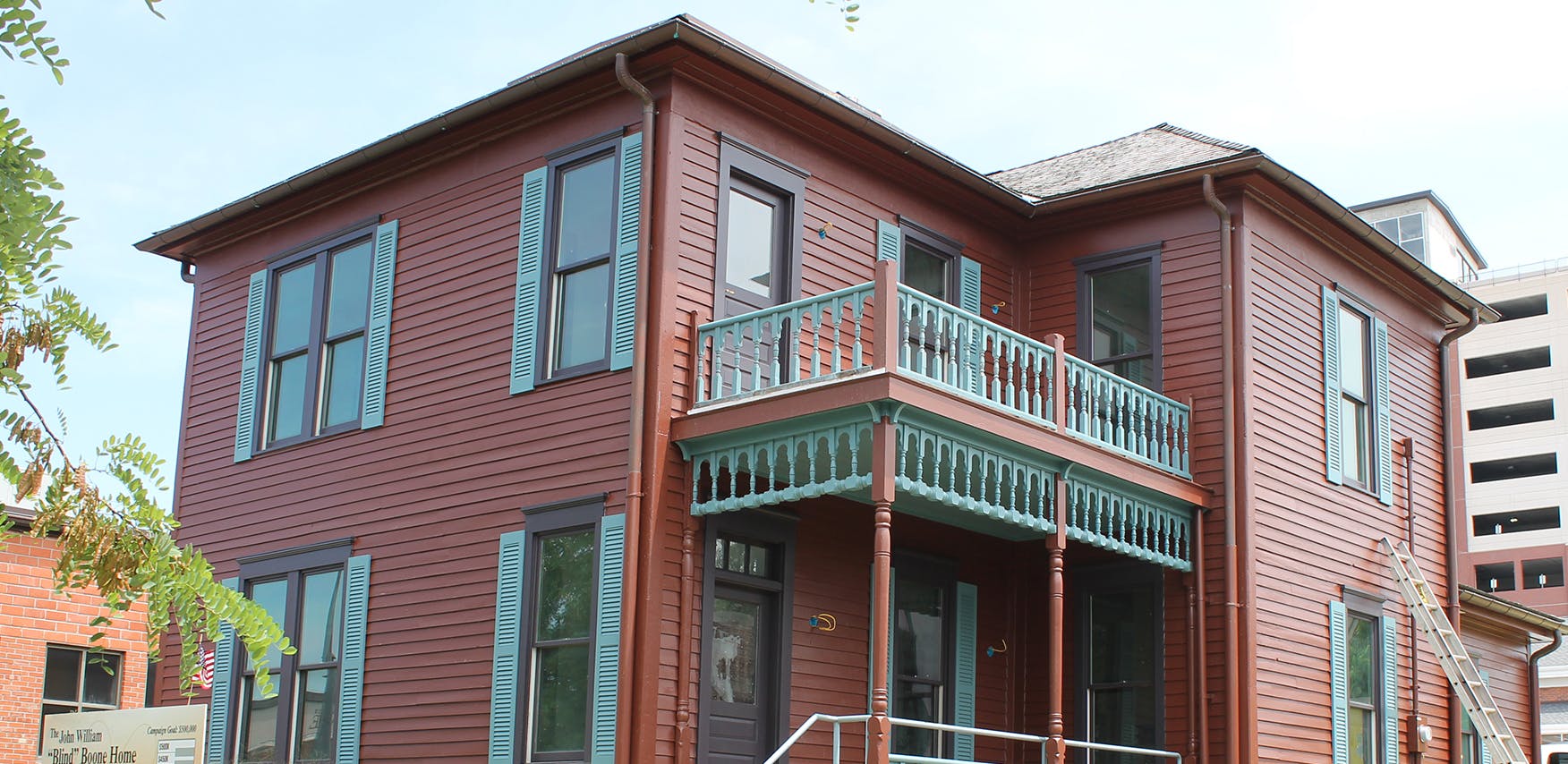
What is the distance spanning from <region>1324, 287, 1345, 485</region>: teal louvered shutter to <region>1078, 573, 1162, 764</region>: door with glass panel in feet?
9.44

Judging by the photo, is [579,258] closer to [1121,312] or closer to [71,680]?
[1121,312]

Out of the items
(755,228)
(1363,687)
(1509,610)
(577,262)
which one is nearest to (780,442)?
(755,228)

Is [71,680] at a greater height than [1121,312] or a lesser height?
lesser

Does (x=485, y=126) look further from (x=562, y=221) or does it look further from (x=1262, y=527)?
(x=1262, y=527)

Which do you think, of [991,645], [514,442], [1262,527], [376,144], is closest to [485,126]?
[376,144]

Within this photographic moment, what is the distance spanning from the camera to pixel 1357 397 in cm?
1827

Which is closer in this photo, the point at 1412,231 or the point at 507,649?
the point at 507,649

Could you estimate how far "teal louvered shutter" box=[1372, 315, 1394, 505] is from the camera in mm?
18453

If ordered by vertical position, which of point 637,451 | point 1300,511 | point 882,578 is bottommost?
point 882,578

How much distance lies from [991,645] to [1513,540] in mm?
84610

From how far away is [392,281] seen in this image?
16125 millimetres

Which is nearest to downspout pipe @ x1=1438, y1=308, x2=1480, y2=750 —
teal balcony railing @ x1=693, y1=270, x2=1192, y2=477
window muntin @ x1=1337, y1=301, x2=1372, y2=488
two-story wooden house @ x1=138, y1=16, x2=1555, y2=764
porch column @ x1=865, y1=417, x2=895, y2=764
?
two-story wooden house @ x1=138, y1=16, x2=1555, y2=764

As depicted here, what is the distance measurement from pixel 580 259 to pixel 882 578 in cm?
441

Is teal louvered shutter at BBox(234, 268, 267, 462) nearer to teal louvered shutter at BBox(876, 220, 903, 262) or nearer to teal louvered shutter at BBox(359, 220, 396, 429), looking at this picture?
teal louvered shutter at BBox(359, 220, 396, 429)
